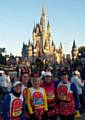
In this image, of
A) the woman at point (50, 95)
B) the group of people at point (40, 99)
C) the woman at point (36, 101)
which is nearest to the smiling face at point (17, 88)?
the group of people at point (40, 99)

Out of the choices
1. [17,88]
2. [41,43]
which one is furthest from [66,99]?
[41,43]

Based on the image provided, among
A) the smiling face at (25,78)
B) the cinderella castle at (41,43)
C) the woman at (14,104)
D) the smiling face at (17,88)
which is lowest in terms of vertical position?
the woman at (14,104)

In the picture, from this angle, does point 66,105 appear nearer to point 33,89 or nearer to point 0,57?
point 33,89

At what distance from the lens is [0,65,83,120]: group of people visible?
8039mm

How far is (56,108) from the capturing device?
985cm

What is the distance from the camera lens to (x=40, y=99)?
8836 millimetres

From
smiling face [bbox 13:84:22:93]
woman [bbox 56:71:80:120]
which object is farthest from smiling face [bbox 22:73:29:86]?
smiling face [bbox 13:84:22:93]

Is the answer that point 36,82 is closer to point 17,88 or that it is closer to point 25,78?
point 25,78

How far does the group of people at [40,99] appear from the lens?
804 centimetres

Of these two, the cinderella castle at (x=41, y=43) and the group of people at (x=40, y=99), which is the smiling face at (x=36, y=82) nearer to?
the group of people at (x=40, y=99)

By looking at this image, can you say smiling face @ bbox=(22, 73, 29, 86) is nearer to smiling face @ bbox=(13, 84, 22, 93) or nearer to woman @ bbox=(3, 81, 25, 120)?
woman @ bbox=(3, 81, 25, 120)

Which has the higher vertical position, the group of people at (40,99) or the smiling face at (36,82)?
the smiling face at (36,82)

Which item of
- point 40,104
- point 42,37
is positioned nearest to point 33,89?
point 40,104

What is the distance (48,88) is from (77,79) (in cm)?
576
